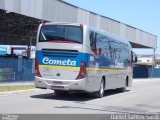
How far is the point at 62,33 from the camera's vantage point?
19.3m

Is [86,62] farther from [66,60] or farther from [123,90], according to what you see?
[123,90]

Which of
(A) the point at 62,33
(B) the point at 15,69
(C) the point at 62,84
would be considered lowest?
(C) the point at 62,84

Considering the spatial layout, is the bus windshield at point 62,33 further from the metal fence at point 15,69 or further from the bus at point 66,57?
the metal fence at point 15,69

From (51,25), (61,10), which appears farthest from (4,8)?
(51,25)

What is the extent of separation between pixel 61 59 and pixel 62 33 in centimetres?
117

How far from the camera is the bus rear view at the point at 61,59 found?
19031 mm

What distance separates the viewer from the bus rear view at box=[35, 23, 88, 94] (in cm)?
1903

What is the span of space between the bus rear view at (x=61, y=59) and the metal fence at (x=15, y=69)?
14185mm

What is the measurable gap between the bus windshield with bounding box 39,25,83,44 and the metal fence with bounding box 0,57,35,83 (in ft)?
46.9

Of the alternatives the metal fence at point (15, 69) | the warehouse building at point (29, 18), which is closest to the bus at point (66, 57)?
the warehouse building at point (29, 18)

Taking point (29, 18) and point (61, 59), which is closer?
point (61, 59)

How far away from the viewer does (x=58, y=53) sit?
19281mm

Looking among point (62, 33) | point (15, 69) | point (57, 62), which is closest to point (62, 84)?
point (57, 62)

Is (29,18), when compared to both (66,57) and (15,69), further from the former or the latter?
(66,57)
